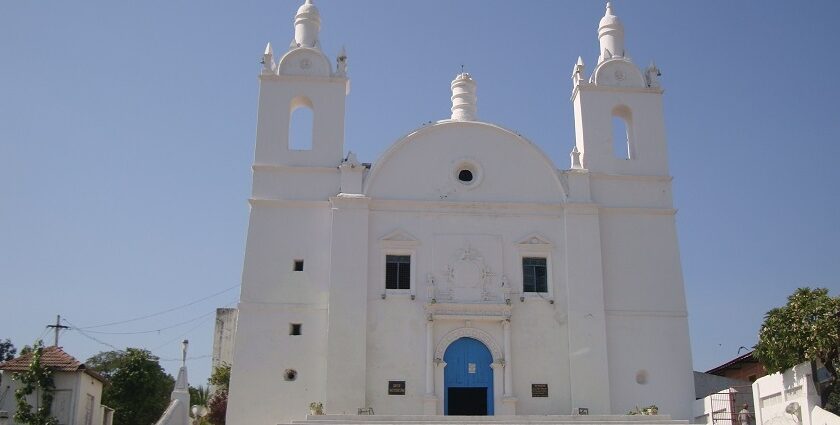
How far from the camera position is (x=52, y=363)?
23.8 metres

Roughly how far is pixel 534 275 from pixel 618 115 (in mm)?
5630

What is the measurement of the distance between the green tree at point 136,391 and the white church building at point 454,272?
35.7 feet

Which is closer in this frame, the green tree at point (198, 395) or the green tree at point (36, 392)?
the green tree at point (36, 392)

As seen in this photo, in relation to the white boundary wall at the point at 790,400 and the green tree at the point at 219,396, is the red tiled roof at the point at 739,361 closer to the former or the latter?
the white boundary wall at the point at 790,400

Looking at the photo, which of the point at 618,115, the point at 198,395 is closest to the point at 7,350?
the point at 198,395

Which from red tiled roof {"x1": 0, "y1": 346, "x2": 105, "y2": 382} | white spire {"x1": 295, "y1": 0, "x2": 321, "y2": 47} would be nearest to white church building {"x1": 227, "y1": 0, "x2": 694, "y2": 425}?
white spire {"x1": 295, "y1": 0, "x2": 321, "y2": 47}

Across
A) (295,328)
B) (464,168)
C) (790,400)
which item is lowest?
(790,400)

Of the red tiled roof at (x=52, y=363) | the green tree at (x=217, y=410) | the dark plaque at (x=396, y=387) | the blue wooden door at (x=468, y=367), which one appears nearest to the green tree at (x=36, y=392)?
the red tiled roof at (x=52, y=363)

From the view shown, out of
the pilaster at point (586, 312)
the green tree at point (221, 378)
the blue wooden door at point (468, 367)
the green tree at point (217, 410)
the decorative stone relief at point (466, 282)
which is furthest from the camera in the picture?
the green tree at point (221, 378)

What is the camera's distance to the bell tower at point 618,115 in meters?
24.7

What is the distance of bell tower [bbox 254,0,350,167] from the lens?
24.2 metres

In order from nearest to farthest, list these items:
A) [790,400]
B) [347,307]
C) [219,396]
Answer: [790,400]
[347,307]
[219,396]

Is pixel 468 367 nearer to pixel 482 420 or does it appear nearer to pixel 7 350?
pixel 482 420

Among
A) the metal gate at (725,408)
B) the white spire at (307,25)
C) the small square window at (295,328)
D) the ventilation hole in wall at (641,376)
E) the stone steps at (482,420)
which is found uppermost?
the white spire at (307,25)
